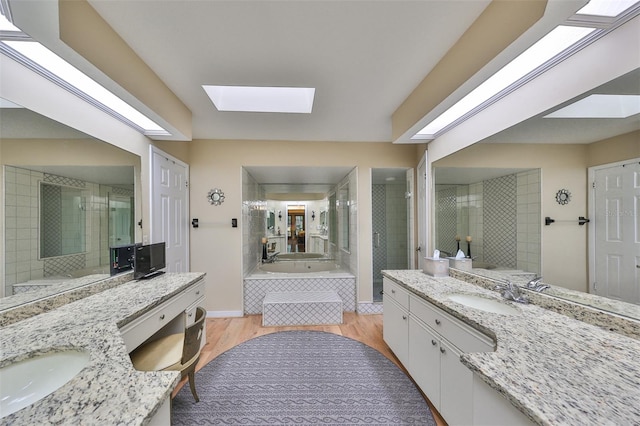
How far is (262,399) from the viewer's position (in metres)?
1.75

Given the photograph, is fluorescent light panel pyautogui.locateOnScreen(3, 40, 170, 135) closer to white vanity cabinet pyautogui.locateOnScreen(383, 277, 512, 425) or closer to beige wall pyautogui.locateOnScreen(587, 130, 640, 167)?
white vanity cabinet pyautogui.locateOnScreen(383, 277, 512, 425)

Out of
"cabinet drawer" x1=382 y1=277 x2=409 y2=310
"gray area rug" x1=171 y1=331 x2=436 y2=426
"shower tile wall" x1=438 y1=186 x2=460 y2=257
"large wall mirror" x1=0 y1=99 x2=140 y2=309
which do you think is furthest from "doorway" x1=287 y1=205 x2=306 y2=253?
"large wall mirror" x1=0 y1=99 x2=140 y2=309

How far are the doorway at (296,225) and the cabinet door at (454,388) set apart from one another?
13.1 ft

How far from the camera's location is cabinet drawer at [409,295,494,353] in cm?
120

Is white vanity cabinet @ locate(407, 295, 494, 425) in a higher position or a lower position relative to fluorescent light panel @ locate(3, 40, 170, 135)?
lower

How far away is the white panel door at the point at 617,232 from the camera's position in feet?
3.48

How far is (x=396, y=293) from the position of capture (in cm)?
215

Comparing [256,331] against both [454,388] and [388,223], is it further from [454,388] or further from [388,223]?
[388,223]

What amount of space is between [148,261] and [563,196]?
3.25 metres

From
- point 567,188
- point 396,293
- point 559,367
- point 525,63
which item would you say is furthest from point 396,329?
point 525,63

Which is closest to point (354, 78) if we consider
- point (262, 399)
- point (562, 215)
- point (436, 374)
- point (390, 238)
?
point (562, 215)

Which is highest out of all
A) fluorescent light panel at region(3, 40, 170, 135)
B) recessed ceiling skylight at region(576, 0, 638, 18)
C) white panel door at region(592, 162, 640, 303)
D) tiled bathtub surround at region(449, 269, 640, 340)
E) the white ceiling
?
the white ceiling

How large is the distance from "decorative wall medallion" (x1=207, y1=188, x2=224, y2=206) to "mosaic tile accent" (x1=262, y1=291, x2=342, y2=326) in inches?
60.3

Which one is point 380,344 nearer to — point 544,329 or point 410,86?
point 544,329
